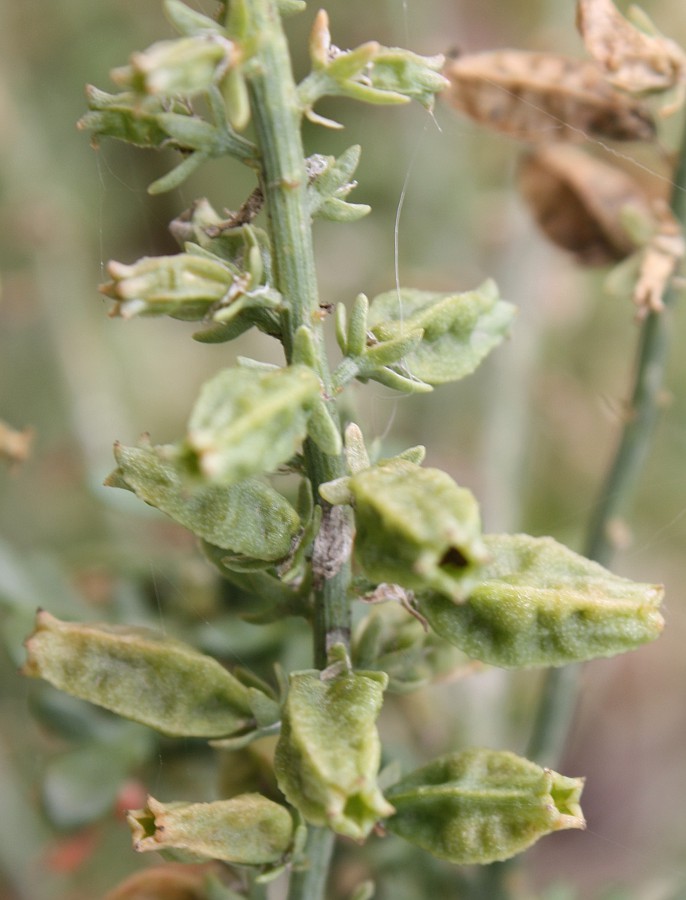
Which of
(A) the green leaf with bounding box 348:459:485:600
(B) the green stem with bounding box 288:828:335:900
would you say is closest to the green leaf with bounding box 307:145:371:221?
(A) the green leaf with bounding box 348:459:485:600

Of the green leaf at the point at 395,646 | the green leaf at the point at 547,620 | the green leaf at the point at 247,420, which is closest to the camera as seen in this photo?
the green leaf at the point at 247,420

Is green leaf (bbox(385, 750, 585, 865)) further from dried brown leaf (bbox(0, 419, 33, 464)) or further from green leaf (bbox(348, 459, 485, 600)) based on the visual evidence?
dried brown leaf (bbox(0, 419, 33, 464))

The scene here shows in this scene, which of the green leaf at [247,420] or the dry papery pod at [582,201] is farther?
the dry papery pod at [582,201]

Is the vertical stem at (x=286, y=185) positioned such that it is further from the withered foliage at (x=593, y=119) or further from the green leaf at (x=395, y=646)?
Answer: the withered foliage at (x=593, y=119)

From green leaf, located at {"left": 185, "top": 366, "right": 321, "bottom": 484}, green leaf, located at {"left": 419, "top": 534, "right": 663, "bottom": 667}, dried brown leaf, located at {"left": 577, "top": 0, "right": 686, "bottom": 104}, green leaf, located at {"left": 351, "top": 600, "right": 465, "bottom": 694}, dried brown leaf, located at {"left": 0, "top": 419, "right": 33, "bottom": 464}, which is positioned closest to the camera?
green leaf, located at {"left": 185, "top": 366, "right": 321, "bottom": 484}

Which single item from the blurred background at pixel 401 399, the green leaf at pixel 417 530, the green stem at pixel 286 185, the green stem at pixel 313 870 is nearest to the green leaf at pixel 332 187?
the green stem at pixel 286 185

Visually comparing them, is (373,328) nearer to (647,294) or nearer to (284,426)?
(284,426)

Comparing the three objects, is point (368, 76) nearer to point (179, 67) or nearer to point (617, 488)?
point (179, 67)
